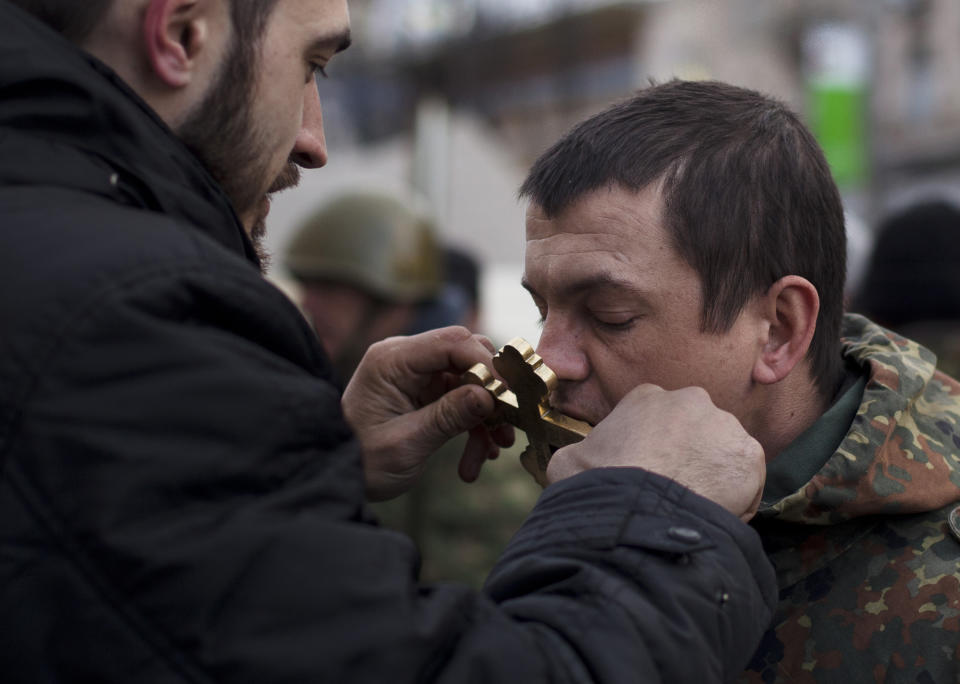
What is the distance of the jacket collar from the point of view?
1.48 meters

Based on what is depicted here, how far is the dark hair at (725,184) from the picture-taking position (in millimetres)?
2193

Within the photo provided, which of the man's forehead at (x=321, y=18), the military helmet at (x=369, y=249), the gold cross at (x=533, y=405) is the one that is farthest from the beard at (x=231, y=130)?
the military helmet at (x=369, y=249)

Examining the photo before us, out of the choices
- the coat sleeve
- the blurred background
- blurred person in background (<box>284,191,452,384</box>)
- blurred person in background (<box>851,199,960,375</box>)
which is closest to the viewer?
the coat sleeve

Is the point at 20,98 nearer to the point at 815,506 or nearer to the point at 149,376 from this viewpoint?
the point at 149,376

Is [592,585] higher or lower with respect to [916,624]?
higher

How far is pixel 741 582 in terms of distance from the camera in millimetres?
1623

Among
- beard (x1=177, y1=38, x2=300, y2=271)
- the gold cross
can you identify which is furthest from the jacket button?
beard (x1=177, y1=38, x2=300, y2=271)

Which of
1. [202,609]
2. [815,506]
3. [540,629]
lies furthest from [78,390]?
[815,506]

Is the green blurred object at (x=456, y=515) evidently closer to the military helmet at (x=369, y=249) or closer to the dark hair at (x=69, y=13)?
the military helmet at (x=369, y=249)

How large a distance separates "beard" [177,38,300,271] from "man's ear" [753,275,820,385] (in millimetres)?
1109

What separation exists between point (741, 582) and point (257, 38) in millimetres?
1247

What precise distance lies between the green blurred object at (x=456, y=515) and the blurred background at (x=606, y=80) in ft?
18.1

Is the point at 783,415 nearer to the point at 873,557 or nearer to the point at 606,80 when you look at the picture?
the point at 873,557

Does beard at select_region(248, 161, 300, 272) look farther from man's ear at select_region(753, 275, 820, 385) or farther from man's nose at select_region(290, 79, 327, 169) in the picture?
man's ear at select_region(753, 275, 820, 385)
